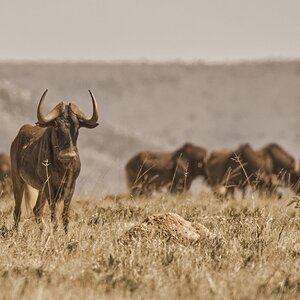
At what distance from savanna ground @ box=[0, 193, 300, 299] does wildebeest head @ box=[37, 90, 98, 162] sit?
1003 mm

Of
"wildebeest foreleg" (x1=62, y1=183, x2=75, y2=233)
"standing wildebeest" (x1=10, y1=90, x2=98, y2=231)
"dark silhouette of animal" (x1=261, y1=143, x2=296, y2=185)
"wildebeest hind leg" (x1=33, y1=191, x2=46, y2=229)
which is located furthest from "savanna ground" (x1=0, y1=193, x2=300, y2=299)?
"dark silhouette of animal" (x1=261, y1=143, x2=296, y2=185)

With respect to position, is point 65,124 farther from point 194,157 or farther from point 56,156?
point 194,157

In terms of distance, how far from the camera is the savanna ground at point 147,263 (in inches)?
309

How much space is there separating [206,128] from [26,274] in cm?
6682

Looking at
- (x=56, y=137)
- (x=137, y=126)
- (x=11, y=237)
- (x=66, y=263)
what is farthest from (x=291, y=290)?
(x=137, y=126)

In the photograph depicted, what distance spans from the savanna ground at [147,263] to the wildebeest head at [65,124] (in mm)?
1003

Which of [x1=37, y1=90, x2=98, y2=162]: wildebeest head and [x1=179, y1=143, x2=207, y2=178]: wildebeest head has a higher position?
[x1=37, y1=90, x2=98, y2=162]: wildebeest head

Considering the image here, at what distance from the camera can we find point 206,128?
75.0 metres

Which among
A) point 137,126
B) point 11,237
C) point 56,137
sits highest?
point 56,137

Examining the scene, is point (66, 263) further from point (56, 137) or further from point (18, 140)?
point (18, 140)

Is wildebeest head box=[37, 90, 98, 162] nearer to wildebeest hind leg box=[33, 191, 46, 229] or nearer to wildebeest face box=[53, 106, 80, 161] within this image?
wildebeest face box=[53, 106, 80, 161]

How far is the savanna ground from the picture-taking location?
7859 mm

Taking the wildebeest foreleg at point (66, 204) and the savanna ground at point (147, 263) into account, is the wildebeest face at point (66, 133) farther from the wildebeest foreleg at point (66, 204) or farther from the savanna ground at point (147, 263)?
the savanna ground at point (147, 263)

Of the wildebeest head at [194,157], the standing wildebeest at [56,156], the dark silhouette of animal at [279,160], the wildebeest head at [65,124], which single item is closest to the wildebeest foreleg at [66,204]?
the standing wildebeest at [56,156]
